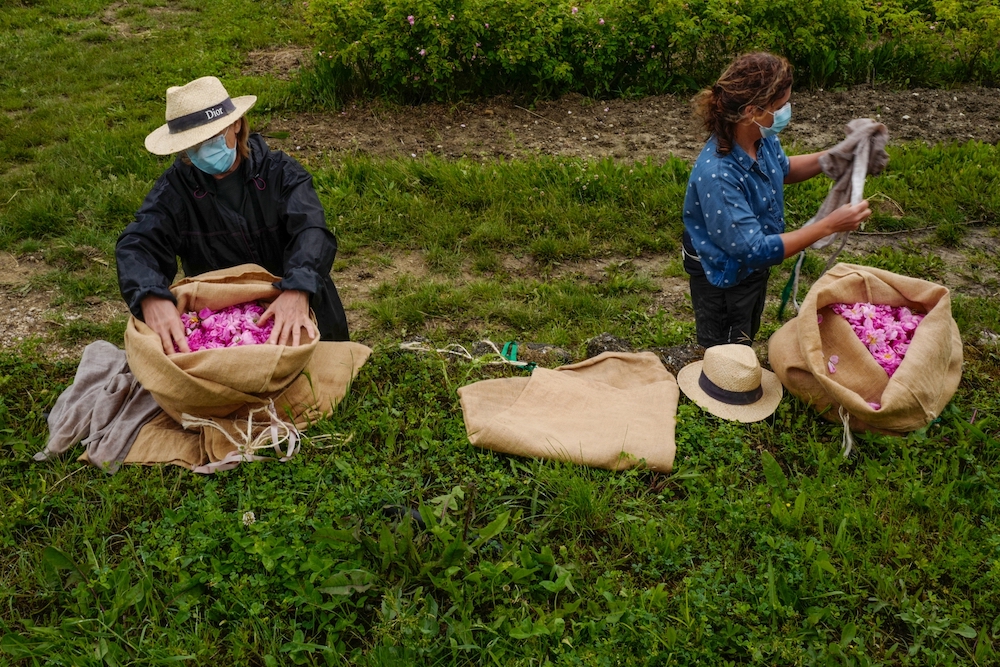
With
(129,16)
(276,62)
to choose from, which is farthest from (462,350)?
(129,16)

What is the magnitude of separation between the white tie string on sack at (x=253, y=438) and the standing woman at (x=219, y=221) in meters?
0.32

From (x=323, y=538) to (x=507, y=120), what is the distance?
498 cm

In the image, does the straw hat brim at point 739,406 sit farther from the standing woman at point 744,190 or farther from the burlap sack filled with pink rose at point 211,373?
the burlap sack filled with pink rose at point 211,373

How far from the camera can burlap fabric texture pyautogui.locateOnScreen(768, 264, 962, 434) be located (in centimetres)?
305

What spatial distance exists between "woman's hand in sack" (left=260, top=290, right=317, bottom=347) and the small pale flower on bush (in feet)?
0.17

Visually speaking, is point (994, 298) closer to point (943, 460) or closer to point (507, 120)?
point (943, 460)

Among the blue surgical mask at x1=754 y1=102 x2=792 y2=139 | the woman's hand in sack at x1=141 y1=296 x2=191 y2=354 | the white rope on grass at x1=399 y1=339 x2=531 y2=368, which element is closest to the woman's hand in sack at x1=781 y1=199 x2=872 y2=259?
the blue surgical mask at x1=754 y1=102 x2=792 y2=139

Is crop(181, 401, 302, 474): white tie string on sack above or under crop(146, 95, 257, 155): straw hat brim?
under

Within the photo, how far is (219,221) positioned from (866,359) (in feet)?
9.63

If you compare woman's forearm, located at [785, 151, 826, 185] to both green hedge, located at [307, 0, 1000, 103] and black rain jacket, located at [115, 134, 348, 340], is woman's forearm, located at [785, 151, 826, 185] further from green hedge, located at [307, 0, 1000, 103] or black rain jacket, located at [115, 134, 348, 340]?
green hedge, located at [307, 0, 1000, 103]

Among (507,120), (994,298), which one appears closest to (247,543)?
(994,298)

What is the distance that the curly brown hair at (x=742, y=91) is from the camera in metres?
3.22

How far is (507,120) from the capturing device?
695 centimetres

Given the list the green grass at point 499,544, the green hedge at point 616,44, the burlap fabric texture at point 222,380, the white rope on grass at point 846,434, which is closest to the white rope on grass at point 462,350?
the green grass at point 499,544
